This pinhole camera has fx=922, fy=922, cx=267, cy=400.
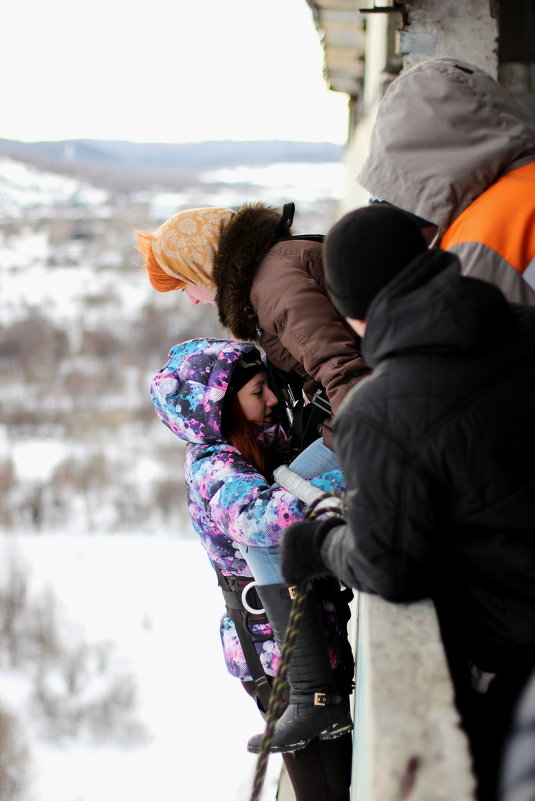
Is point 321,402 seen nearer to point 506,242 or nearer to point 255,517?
point 255,517

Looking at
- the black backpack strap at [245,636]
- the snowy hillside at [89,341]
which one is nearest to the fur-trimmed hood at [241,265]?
the black backpack strap at [245,636]

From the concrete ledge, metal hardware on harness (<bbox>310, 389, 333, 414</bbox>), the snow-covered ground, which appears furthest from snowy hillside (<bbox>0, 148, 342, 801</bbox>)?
the concrete ledge

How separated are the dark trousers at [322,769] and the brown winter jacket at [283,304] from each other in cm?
93

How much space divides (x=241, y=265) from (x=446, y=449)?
115 centimetres

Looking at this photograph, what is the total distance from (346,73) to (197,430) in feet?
27.7

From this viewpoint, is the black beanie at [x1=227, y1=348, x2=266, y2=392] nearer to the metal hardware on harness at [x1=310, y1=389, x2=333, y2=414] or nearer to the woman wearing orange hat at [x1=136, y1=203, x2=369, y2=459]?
the woman wearing orange hat at [x1=136, y1=203, x2=369, y2=459]

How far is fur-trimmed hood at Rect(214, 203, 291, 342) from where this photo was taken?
7.85ft

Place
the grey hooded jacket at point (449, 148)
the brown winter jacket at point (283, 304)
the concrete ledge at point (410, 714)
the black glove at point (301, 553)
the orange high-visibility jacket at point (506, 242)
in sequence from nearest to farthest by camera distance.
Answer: the concrete ledge at point (410, 714), the black glove at point (301, 553), the orange high-visibility jacket at point (506, 242), the grey hooded jacket at point (449, 148), the brown winter jacket at point (283, 304)

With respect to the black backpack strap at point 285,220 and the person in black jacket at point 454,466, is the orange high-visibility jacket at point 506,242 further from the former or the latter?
the black backpack strap at point 285,220

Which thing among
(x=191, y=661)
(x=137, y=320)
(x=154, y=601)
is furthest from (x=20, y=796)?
(x=137, y=320)

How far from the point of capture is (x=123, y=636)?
24156 mm

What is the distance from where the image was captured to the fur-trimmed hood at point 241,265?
239 centimetres

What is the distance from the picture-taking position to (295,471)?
7.54 ft

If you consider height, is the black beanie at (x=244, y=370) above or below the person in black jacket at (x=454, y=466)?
below
